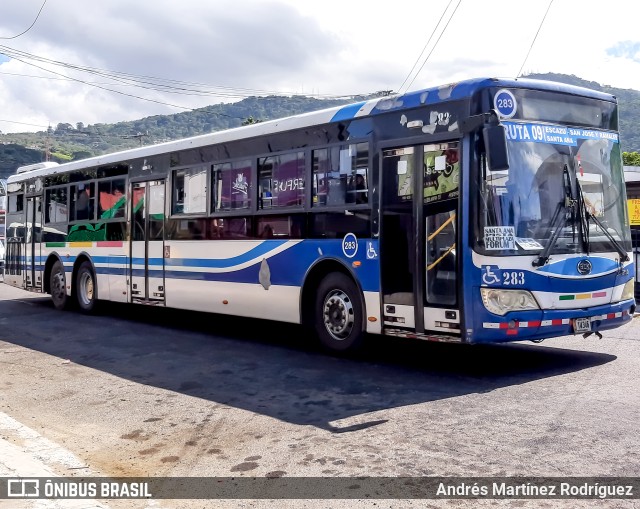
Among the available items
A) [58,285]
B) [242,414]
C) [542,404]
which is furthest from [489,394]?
[58,285]

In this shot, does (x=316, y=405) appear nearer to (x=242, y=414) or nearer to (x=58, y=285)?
(x=242, y=414)

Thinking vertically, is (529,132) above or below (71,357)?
above

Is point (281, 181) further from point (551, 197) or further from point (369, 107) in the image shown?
point (551, 197)

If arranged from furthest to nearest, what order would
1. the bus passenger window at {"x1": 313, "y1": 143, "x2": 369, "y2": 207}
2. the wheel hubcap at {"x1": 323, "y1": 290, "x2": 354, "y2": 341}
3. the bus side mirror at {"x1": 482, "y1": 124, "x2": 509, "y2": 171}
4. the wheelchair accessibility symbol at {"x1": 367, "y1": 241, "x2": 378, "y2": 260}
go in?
the wheel hubcap at {"x1": 323, "y1": 290, "x2": 354, "y2": 341} → the bus passenger window at {"x1": 313, "y1": 143, "x2": 369, "y2": 207} → the wheelchair accessibility symbol at {"x1": 367, "y1": 241, "x2": 378, "y2": 260} → the bus side mirror at {"x1": 482, "y1": 124, "x2": 509, "y2": 171}

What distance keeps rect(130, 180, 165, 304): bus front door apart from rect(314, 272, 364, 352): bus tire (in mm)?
4266

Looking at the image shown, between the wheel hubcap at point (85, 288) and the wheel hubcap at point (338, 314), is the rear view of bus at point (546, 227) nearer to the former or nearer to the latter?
the wheel hubcap at point (338, 314)

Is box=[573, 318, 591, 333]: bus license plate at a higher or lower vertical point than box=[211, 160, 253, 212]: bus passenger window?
lower

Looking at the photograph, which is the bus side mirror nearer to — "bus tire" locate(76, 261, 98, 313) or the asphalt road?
the asphalt road

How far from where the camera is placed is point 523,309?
782cm

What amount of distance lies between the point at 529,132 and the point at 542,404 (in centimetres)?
300

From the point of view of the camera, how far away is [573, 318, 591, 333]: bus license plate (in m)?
8.17

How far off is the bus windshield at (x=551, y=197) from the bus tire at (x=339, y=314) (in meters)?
2.10

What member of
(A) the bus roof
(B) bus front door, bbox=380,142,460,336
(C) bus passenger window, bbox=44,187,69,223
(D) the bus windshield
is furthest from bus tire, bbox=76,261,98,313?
(D) the bus windshield

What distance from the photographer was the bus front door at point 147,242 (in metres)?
13.2
